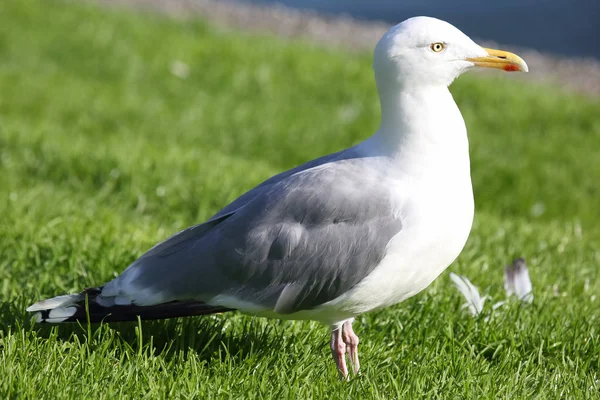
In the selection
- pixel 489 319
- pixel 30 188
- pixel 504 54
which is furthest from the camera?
pixel 30 188

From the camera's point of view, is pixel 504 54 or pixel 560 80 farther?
pixel 560 80

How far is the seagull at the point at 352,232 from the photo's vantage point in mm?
3203

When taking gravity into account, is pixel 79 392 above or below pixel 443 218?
below

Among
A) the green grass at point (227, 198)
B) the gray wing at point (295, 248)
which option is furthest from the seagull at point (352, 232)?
the green grass at point (227, 198)

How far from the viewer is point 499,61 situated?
346 cm

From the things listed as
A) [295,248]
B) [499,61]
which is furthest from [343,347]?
[499,61]

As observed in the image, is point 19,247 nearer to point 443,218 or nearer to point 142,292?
point 142,292

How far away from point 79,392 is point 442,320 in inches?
69.8

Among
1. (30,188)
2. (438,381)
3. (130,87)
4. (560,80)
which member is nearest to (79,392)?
(438,381)

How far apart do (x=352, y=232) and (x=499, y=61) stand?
94cm

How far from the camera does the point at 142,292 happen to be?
3.38m

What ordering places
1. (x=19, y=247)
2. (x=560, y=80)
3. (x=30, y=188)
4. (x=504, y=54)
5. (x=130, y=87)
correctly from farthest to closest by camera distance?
(x=560, y=80) < (x=130, y=87) < (x=30, y=188) < (x=19, y=247) < (x=504, y=54)

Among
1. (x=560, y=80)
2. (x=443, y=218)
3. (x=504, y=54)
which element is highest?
(x=504, y=54)

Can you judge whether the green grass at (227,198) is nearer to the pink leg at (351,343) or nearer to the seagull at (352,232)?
the pink leg at (351,343)
